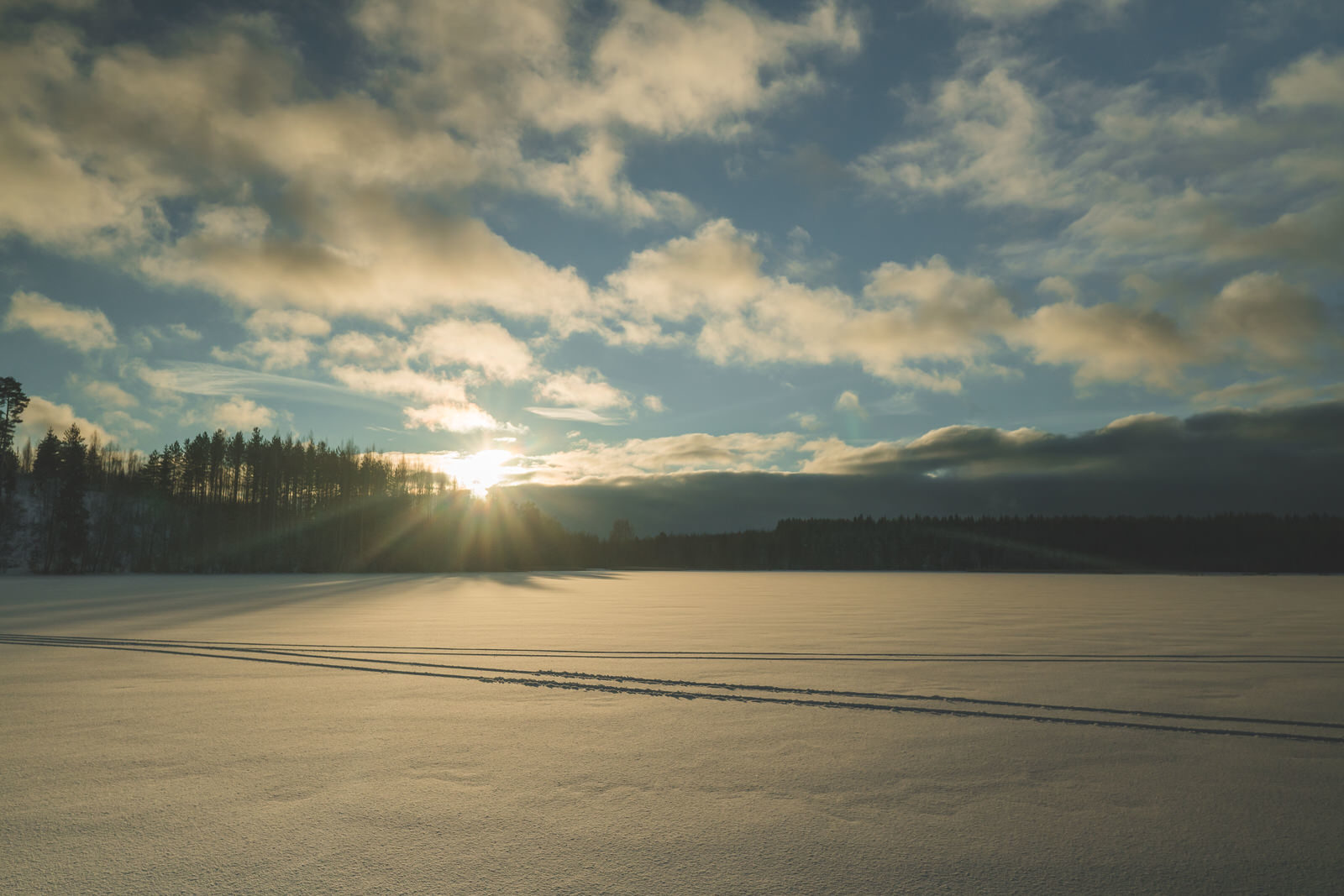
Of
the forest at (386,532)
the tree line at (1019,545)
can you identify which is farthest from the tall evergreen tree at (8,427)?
the tree line at (1019,545)

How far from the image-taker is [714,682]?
10.6 m

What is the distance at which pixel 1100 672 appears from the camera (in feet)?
37.5

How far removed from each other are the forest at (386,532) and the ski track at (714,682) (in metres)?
89.5

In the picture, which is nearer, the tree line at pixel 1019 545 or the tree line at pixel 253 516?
the tree line at pixel 253 516

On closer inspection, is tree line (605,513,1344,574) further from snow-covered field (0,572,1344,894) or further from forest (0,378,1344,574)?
snow-covered field (0,572,1344,894)

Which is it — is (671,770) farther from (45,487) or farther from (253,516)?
(45,487)

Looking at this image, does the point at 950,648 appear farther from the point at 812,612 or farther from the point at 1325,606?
the point at 1325,606

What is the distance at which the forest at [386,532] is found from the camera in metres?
98.3

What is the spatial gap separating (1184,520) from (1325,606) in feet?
469

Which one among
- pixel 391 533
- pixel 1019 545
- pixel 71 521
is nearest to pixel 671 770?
pixel 71 521

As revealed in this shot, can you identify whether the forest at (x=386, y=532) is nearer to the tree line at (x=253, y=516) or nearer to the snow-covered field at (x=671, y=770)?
the tree line at (x=253, y=516)

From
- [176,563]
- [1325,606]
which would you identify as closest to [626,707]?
[1325,606]

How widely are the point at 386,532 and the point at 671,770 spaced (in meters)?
Result: 115

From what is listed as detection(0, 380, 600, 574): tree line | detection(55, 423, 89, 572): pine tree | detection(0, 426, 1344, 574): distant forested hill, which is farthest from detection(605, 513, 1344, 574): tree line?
detection(55, 423, 89, 572): pine tree
